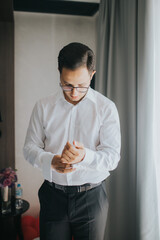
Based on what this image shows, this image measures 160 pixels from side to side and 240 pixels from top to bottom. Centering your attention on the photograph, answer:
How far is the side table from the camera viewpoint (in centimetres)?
240

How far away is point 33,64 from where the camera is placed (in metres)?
3.04

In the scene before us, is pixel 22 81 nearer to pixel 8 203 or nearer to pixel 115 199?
pixel 8 203

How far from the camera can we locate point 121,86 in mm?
2131

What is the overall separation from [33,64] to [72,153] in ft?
7.07

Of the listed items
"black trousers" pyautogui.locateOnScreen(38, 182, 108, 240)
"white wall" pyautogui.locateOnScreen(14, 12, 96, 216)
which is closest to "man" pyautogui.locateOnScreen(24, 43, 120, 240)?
"black trousers" pyautogui.locateOnScreen(38, 182, 108, 240)

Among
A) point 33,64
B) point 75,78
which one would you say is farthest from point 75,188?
point 33,64

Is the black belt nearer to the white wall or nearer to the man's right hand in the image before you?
the man's right hand

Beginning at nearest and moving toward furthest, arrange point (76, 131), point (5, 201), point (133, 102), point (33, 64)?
point (76, 131)
point (133, 102)
point (5, 201)
point (33, 64)

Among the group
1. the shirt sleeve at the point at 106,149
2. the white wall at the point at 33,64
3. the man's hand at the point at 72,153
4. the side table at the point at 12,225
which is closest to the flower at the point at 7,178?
the side table at the point at 12,225

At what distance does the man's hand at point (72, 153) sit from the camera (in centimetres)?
110

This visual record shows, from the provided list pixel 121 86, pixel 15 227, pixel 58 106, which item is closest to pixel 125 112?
pixel 121 86

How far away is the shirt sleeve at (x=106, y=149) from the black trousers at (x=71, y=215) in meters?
0.17

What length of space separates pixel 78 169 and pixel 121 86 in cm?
104

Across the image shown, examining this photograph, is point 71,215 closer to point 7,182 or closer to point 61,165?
point 61,165
